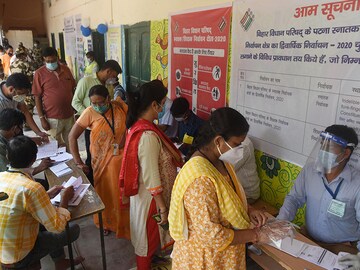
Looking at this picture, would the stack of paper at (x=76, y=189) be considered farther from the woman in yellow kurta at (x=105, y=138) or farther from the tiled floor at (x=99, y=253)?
the tiled floor at (x=99, y=253)

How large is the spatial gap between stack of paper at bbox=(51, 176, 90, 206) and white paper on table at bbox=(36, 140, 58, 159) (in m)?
0.46

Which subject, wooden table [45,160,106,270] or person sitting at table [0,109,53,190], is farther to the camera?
person sitting at table [0,109,53,190]

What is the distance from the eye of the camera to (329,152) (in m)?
1.70

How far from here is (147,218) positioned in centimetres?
210

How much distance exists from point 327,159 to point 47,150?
2.30 m

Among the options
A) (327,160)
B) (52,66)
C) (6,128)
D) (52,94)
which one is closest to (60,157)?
(6,128)

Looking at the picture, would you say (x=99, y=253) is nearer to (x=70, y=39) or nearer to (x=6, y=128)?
(x=6, y=128)

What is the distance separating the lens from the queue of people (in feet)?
4.31

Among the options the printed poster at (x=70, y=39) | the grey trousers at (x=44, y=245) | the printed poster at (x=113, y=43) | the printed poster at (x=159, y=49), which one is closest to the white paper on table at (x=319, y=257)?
the grey trousers at (x=44, y=245)

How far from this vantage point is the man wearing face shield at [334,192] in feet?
5.53

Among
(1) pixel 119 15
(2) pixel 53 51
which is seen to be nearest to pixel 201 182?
(2) pixel 53 51

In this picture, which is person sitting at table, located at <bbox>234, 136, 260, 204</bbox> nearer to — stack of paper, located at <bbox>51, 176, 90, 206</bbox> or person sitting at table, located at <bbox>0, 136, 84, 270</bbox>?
stack of paper, located at <bbox>51, 176, 90, 206</bbox>

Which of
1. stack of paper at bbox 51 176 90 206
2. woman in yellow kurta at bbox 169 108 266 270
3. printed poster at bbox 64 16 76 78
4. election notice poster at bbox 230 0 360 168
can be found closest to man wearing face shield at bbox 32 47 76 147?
stack of paper at bbox 51 176 90 206

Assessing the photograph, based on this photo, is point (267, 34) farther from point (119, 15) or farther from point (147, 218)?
point (119, 15)
